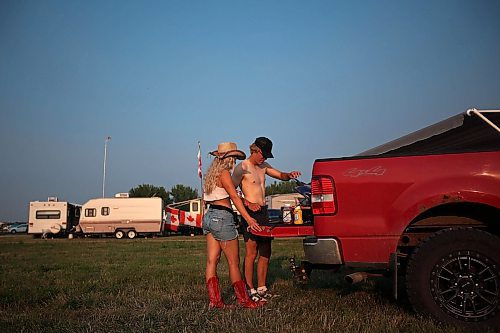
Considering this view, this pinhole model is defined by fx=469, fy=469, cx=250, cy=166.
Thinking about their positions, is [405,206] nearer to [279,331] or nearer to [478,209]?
[478,209]

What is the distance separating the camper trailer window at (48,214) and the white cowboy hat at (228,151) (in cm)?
3398

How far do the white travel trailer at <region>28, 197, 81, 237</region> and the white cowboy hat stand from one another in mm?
33559

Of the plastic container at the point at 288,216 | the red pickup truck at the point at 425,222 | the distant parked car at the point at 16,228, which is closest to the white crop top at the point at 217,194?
the plastic container at the point at 288,216

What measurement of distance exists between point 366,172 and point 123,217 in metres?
32.0

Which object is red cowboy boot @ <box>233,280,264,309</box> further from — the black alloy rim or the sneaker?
the black alloy rim

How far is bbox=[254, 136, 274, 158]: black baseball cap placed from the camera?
5.89 metres

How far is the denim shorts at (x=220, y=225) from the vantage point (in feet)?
16.7

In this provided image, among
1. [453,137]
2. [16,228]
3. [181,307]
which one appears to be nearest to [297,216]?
[181,307]

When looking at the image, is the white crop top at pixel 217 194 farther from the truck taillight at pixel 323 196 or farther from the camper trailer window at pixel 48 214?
the camper trailer window at pixel 48 214

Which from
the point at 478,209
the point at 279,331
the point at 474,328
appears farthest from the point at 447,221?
the point at 279,331

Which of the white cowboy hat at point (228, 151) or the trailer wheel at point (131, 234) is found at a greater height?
the white cowboy hat at point (228, 151)

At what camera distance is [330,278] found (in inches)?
283

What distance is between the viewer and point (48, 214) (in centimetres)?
3597

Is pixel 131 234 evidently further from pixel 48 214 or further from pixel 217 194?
pixel 217 194
